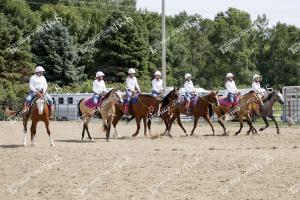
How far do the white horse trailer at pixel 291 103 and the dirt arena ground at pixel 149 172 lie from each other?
61.3 feet

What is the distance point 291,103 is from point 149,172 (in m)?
27.0

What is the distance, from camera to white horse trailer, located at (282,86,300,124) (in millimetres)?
39281

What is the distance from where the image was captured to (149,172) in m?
14.2

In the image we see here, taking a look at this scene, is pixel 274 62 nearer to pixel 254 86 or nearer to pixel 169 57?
pixel 169 57

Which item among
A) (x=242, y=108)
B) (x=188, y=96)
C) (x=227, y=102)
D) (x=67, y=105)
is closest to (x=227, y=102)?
(x=227, y=102)

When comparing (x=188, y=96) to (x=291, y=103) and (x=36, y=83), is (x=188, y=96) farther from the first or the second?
(x=291, y=103)

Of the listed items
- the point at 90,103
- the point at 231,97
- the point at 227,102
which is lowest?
the point at 90,103

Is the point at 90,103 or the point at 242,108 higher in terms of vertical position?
the point at 90,103

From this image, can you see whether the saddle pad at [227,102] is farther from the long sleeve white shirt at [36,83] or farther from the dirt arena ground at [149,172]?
the long sleeve white shirt at [36,83]

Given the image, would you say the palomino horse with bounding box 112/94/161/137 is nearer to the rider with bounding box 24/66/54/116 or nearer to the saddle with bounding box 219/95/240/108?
the saddle with bounding box 219/95/240/108

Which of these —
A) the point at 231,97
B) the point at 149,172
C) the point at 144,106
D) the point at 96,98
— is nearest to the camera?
the point at 149,172

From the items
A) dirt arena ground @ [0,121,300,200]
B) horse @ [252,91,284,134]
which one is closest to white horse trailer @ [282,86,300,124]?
horse @ [252,91,284,134]

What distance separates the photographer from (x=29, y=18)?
6919cm

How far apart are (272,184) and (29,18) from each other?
5988cm
